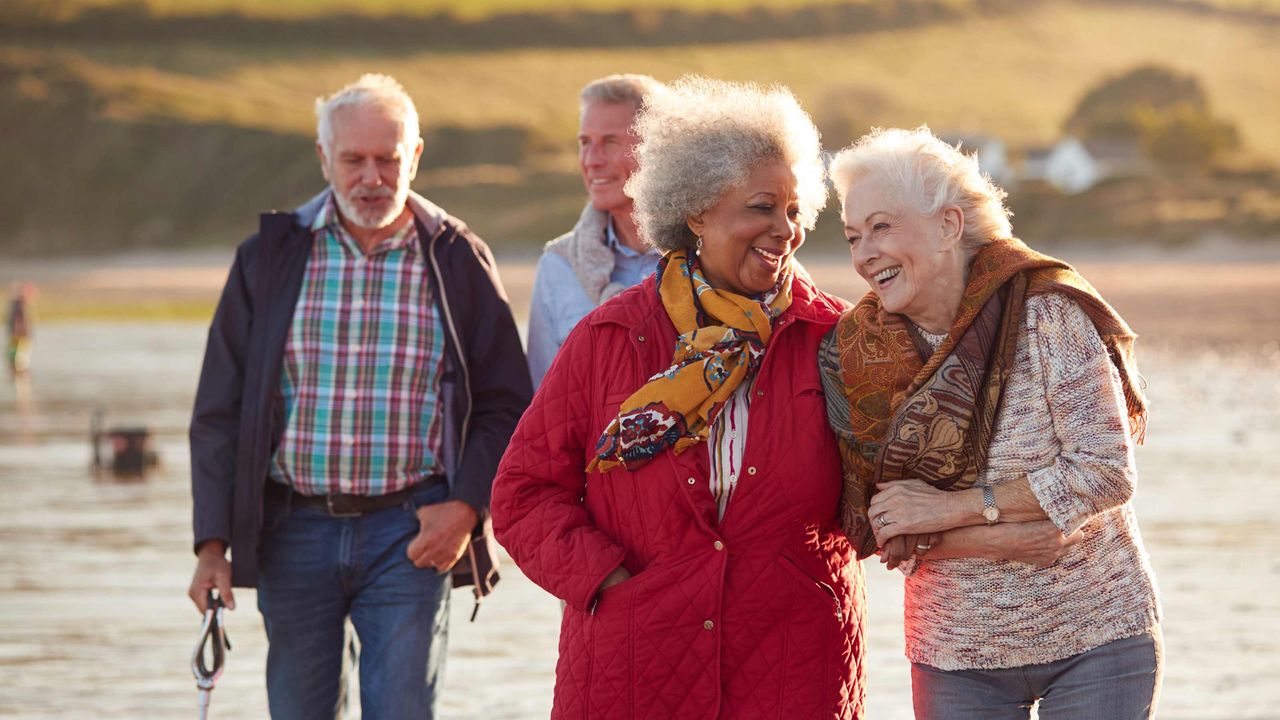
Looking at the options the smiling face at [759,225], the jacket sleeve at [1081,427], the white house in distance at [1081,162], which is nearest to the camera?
the jacket sleeve at [1081,427]

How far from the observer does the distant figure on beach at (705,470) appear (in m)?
3.20

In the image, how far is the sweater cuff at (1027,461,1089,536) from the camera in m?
3.08

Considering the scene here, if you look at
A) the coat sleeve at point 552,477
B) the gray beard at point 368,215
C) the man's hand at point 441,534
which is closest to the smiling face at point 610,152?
the gray beard at point 368,215

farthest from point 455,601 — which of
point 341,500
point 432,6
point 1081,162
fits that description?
point 432,6

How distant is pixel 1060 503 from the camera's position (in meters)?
3.08

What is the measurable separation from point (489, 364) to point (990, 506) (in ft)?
5.70

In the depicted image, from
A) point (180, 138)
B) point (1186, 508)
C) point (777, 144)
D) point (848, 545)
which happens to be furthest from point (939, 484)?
point (180, 138)

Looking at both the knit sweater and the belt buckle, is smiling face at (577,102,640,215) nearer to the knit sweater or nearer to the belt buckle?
the belt buckle

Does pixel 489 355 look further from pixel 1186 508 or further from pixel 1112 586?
pixel 1186 508

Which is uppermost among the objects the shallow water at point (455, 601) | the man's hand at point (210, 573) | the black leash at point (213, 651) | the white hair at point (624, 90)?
the white hair at point (624, 90)

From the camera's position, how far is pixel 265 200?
9062 cm

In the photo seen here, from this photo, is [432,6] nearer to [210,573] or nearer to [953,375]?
[210,573]

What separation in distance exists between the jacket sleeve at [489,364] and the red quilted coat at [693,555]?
1.05m

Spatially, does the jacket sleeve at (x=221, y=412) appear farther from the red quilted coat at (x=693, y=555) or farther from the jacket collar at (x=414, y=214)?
the red quilted coat at (x=693, y=555)
